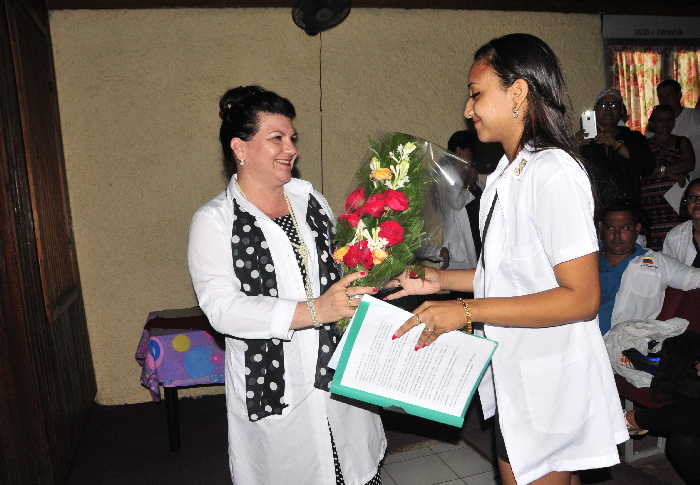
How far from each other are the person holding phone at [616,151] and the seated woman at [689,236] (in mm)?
639

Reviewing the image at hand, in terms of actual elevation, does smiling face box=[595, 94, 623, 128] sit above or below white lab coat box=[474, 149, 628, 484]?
above

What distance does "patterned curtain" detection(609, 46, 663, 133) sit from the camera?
518 cm

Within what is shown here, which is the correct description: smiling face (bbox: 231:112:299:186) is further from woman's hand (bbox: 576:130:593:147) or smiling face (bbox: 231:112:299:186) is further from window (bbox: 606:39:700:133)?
window (bbox: 606:39:700:133)

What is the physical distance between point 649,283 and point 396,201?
7.59 feet

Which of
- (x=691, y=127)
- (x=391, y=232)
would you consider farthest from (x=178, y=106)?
(x=691, y=127)

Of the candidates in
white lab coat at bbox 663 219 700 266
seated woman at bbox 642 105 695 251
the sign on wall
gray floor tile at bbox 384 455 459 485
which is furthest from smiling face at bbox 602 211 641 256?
the sign on wall

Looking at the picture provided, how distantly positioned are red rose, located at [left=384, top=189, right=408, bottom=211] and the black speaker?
3.23 metres

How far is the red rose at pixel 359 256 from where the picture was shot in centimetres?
154

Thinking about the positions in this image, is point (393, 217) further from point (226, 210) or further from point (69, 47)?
point (69, 47)

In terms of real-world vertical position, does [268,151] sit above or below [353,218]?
above

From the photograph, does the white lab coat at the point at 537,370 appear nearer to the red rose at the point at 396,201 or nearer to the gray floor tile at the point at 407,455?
the red rose at the point at 396,201

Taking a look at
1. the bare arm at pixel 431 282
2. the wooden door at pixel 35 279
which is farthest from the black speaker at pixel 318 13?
the bare arm at pixel 431 282

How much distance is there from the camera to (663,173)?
14.6 ft

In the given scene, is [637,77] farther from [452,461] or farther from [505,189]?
[505,189]
